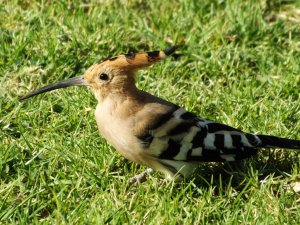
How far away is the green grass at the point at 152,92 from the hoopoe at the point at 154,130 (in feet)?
0.43

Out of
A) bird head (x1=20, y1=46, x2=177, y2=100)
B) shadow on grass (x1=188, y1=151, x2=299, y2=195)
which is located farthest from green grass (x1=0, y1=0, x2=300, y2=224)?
bird head (x1=20, y1=46, x2=177, y2=100)

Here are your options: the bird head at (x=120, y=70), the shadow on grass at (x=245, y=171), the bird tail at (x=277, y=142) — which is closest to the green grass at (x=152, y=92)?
the shadow on grass at (x=245, y=171)

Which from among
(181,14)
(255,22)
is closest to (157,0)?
(181,14)

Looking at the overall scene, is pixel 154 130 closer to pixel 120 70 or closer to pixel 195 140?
pixel 195 140

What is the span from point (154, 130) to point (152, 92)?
0.91 metres

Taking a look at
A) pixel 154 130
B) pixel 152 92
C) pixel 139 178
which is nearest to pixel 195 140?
pixel 154 130

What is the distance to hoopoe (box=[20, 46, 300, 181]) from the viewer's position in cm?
353

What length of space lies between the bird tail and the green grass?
13cm

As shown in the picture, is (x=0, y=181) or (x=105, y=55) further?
(x=105, y=55)

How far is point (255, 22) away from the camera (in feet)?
16.6

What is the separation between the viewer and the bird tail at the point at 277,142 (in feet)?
12.1

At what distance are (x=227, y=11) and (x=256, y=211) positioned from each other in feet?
6.75

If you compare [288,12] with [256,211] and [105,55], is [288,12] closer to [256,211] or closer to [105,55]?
[105,55]

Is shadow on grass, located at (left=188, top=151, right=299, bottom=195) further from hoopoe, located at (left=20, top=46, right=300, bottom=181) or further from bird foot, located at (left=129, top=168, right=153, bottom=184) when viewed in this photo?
bird foot, located at (left=129, top=168, right=153, bottom=184)
